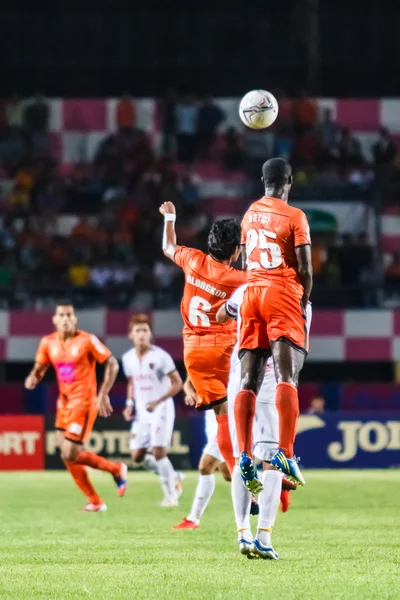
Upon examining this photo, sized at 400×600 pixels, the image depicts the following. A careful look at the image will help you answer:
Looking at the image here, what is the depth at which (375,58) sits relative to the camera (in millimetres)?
20062

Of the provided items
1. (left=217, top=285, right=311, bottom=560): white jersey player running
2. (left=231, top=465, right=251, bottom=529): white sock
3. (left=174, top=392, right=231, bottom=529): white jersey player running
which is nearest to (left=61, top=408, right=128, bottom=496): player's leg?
(left=174, top=392, right=231, bottom=529): white jersey player running

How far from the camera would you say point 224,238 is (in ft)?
27.7

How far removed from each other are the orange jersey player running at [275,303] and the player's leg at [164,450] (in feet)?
16.1

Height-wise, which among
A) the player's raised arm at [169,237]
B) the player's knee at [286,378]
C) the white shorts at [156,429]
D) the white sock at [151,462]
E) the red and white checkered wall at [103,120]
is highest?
the red and white checkered wall at [103,120]

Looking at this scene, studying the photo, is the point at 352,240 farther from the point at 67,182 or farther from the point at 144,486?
the point at 144,486

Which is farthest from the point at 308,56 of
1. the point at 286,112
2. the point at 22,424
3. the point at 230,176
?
the point at 22,424

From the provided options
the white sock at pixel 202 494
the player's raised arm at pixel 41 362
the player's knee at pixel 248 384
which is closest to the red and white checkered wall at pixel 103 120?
the player's raised arm at pixel 41 362

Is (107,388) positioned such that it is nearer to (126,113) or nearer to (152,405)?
(152,405)

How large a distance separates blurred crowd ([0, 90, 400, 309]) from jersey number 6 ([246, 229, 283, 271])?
422 inches

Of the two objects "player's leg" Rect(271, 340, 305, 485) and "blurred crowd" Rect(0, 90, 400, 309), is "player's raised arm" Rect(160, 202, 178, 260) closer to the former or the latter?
"player's leg" Rect(271, 340, 305, 485)

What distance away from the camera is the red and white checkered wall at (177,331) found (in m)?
17.7

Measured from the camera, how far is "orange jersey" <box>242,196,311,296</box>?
7020 millimetres

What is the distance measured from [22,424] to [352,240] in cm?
552

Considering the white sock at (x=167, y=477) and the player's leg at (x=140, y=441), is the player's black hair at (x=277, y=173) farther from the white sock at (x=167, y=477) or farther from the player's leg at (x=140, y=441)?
the player's leg at (x=140, y=441)
